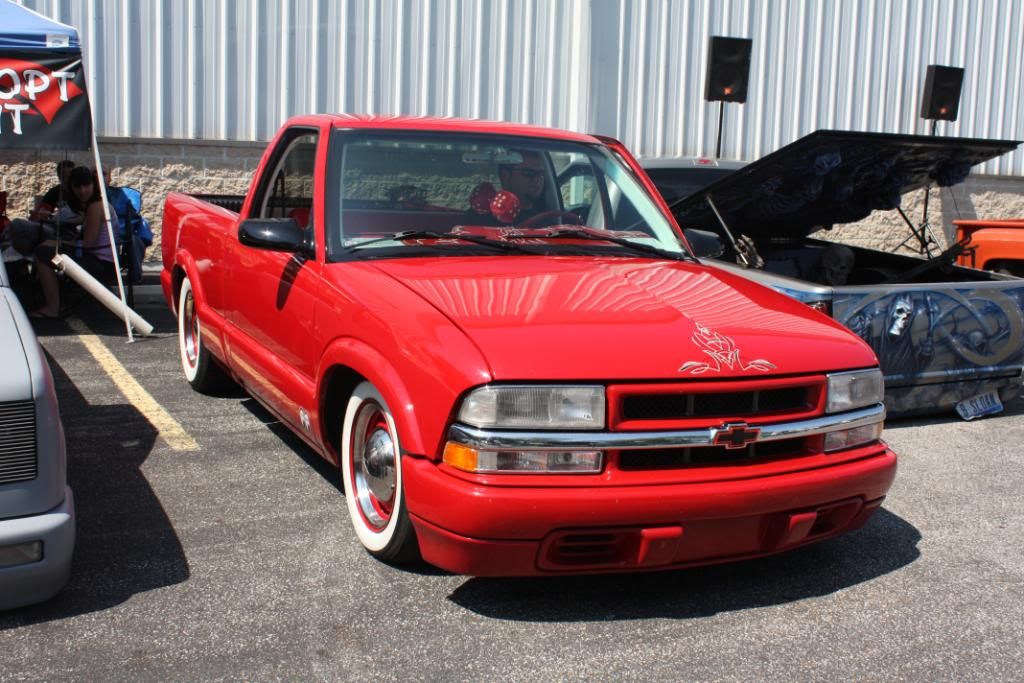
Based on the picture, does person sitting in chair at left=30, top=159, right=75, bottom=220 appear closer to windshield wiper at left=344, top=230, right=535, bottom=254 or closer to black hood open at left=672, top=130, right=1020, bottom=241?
black hood open at left=672, top=130, right=1020, bottom=241

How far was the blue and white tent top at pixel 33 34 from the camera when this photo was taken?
7316mm

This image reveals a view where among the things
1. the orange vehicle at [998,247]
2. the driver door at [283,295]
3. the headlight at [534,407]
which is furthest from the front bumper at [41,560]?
the orange vehicle at [998,247]

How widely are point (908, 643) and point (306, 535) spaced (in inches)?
84.8

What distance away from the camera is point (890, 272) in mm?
7195

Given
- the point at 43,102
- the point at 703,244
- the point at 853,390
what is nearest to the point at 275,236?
the point at 703,244

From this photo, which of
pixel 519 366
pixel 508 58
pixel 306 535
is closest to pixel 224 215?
pixel 306 535

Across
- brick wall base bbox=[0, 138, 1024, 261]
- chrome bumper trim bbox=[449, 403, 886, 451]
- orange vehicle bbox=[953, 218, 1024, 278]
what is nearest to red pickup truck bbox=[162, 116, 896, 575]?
chrome bumper trim bbox=[449, 403, 886, 451]

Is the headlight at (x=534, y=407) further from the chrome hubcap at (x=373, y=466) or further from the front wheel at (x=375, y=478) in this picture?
the chrome hubcap at (x=373, y=466)

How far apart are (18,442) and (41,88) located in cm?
513

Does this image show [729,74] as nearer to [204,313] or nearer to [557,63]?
→ [557,63]

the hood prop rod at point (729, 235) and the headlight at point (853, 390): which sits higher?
the hood prop rod at point (729, 235)

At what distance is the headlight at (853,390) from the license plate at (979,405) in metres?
2.86

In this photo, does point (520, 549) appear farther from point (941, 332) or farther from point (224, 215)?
point (941, 332)

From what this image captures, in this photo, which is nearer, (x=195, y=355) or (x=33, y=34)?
(x=195, y=355)
